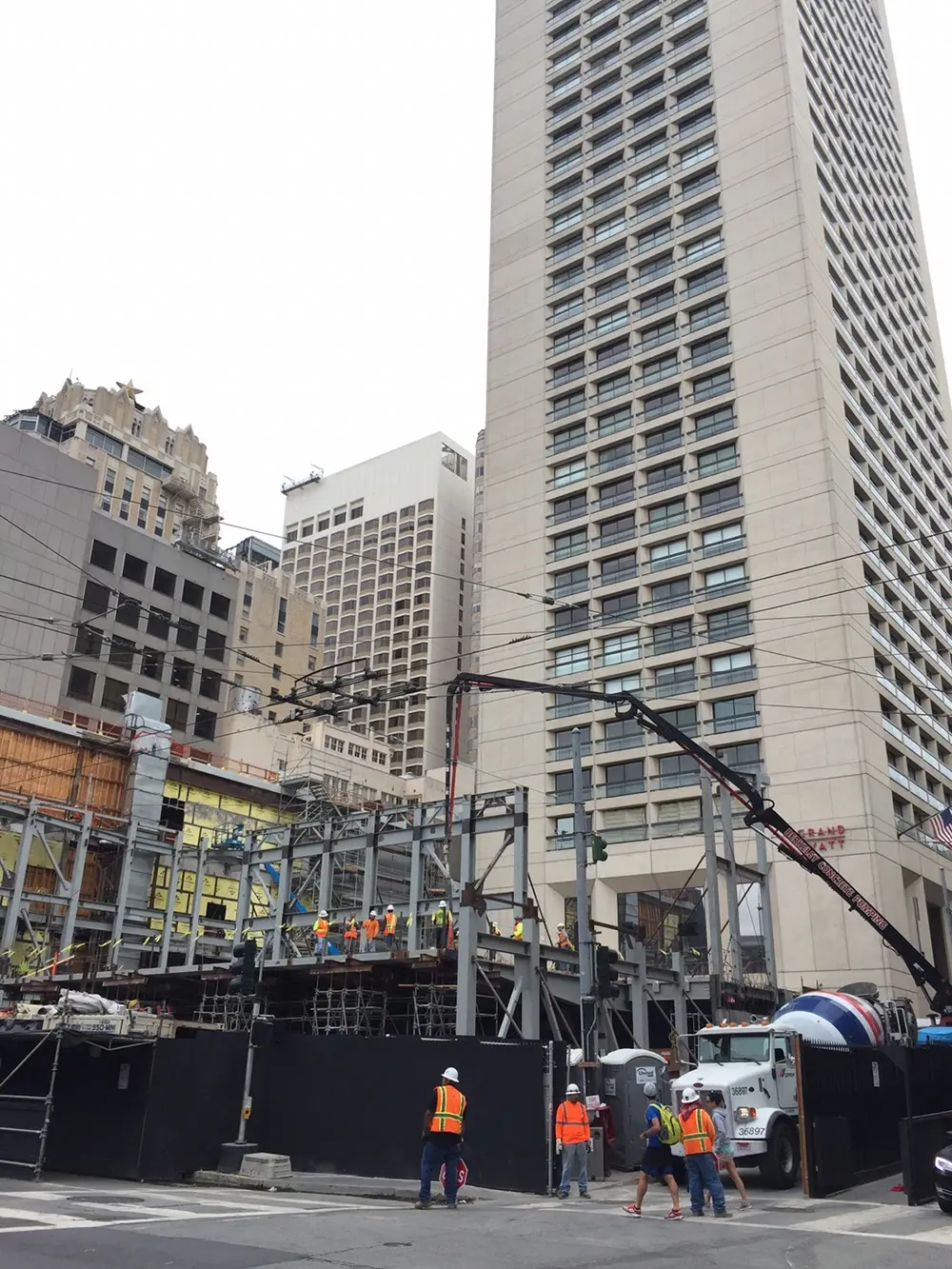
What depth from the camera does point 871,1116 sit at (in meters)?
17.9

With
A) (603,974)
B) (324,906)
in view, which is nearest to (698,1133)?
(603,974)

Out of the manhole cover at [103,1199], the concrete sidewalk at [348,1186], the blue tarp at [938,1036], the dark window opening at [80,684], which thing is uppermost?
the dark window opening at [80,684]

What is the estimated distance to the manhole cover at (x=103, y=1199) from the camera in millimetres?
14019

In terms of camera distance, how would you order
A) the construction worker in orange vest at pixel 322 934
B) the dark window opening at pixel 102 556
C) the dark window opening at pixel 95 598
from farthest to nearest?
the dark window opening at pixel 102 556
the dark window opening at pixel 95 598
the construction worker in orange vest at pixel 322 934

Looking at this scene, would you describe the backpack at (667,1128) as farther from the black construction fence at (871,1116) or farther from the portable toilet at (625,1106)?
the portable toilet at (625,1106)

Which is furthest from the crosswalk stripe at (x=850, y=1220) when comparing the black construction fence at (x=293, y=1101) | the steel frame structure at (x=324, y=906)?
the steel frame structure at (x=324, y=906)

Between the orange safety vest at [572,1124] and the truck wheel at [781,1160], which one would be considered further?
the truck wheel at [781,1160]

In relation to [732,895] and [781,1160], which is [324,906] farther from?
[781,1160]

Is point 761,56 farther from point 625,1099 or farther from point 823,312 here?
point 625,1099

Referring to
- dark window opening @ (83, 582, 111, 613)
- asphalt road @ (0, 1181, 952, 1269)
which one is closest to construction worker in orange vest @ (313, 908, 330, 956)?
asphalt road @ (0, 1181, 952, 1269)

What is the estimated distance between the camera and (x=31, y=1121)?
18.1 m

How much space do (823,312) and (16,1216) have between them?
54.2 meters

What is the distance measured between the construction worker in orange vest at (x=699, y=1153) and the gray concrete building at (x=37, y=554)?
5382cm

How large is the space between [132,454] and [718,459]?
178ft
